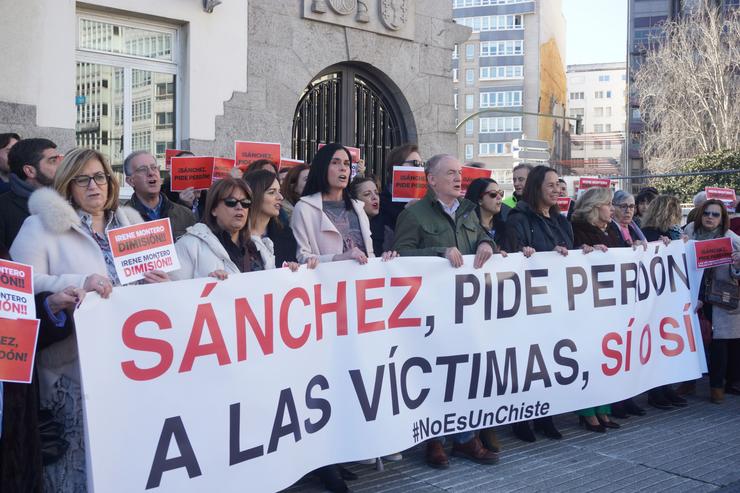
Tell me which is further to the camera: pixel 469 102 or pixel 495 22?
pixel 469 102

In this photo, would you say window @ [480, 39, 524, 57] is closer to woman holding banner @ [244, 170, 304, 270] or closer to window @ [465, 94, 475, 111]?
window @ [465, 94, 475, 111]

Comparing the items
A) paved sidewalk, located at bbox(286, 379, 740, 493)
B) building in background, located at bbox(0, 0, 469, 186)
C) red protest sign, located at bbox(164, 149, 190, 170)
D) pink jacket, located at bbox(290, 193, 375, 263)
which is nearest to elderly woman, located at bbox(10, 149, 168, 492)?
pink jacket, located at bbox(290, 193, 375, 263)

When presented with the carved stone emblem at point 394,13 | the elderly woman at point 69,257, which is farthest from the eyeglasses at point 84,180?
the carved stone emblem at point 394,13

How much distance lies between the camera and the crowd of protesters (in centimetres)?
362

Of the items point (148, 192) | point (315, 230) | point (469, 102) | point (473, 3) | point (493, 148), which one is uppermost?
point (473, 3)

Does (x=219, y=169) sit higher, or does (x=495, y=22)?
(x=495, y=22)

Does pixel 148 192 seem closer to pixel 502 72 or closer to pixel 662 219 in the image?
pixel 662 219

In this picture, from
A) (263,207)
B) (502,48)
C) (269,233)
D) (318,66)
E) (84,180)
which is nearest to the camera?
(84,180)

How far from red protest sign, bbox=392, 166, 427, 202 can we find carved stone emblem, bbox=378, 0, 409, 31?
4.66 metres

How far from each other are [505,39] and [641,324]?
9242cm

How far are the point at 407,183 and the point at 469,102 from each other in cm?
9435

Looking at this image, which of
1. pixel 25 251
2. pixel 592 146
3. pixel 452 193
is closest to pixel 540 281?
pixel 452 193

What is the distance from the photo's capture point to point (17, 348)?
10.6ft

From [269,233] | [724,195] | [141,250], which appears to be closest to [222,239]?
[269,233]
